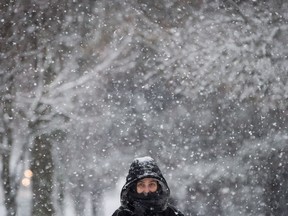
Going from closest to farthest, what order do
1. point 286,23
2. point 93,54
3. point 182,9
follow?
point 286,23 → point 182,9 → point 93,54

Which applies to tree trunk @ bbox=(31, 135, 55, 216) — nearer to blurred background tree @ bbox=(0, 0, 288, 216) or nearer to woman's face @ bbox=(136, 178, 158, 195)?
blurred background tree @ bbox=(0, 0, 288, 216)

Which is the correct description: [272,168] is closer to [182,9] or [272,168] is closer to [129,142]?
[129,142]

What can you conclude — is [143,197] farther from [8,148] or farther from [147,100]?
[147,100]

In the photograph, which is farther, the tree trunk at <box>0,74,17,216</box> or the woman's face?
the tree trunk at <box>0,74,17,216</box>

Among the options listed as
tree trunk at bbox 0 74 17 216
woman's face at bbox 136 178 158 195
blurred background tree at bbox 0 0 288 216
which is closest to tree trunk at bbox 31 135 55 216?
blurred background tree at bbox 0 0 288 216

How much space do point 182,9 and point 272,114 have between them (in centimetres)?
433

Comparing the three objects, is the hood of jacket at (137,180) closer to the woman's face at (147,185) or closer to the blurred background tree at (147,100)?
the woman's face at (147,185)

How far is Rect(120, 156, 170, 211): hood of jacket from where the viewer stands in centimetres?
443

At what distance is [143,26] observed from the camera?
15.0 metres

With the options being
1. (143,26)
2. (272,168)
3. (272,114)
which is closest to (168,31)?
(143,26)

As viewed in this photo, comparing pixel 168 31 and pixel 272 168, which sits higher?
pixel 168 31

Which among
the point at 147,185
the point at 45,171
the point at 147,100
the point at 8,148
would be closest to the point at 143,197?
the point at 147,185

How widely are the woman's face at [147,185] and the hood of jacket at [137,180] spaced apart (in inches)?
1.4

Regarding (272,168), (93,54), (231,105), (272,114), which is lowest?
(272,168)
